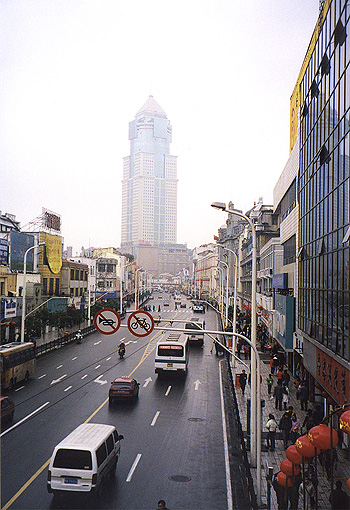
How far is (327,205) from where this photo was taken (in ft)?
71.1

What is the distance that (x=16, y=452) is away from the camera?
18031mm

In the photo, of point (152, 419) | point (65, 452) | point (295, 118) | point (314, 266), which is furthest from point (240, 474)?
point (295, 118)

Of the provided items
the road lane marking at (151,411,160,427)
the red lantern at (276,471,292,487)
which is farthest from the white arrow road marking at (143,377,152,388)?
the red lantern at (276,471,292,487)

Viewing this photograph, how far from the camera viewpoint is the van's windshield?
1383 centimetres

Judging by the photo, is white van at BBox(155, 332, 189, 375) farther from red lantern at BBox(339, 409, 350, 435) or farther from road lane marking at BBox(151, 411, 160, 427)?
red lantern at BBox(339, 409, 350, 435)

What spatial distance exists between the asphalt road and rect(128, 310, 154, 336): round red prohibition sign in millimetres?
4724

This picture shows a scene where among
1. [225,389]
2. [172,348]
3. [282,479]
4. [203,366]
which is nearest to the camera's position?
[282,479]

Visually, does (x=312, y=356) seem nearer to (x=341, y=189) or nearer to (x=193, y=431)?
(x=193, y=431)

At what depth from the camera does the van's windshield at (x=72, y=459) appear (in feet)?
45.4

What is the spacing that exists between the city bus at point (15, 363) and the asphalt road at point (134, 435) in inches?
28.9

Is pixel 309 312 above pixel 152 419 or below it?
above

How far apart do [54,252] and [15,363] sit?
4310cm

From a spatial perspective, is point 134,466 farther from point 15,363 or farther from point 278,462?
point 15,363

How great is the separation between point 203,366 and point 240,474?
2484 cm
